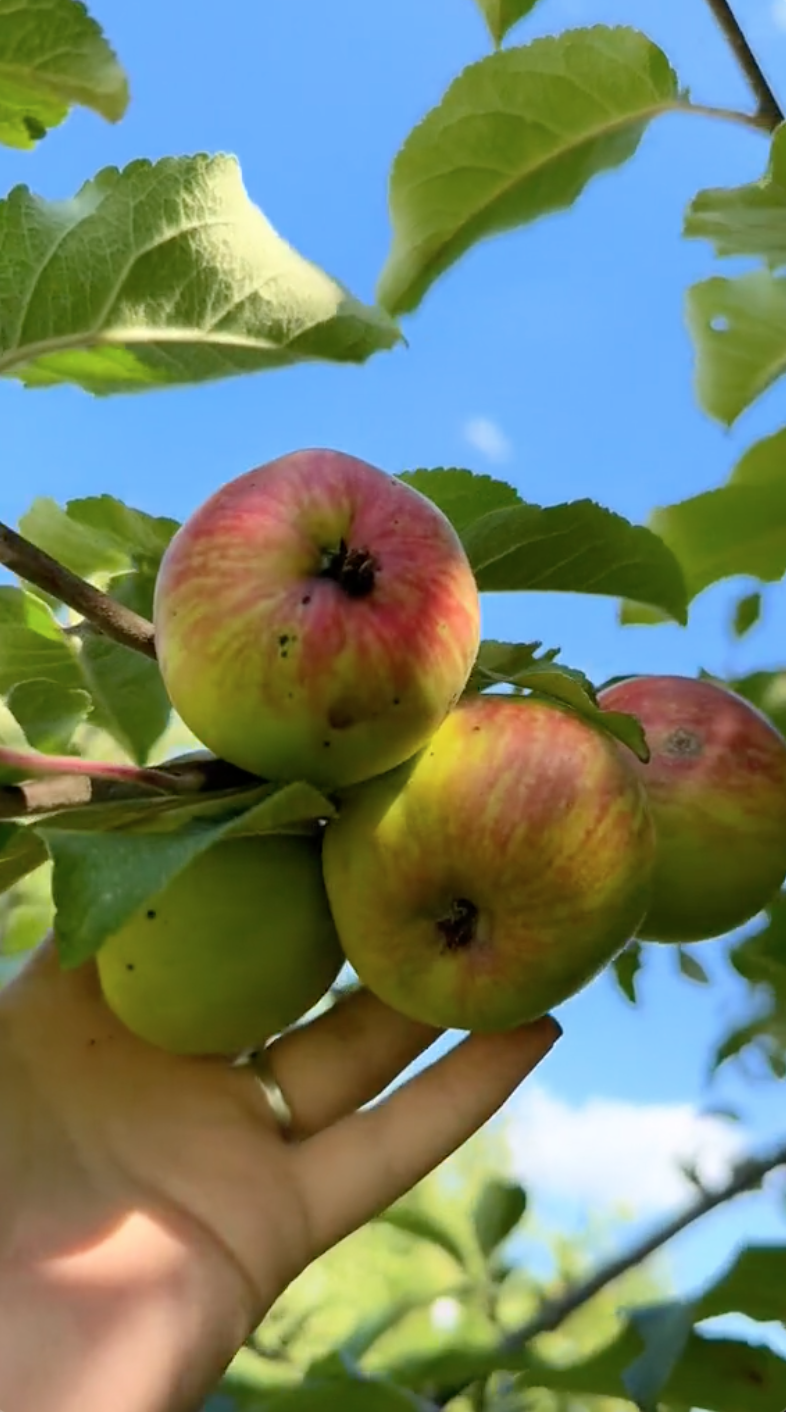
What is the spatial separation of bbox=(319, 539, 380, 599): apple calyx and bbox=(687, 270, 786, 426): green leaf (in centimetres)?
67

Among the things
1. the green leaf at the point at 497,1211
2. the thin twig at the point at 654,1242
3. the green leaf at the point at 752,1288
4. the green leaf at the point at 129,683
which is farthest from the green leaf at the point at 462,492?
the green leaf at the point at 497,1211

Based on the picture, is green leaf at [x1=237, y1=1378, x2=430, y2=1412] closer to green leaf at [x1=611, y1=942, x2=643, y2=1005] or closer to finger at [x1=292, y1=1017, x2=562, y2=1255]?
finger at [x1=292, y1=1017, x2=562, y2=1255]

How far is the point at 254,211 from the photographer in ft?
2.76

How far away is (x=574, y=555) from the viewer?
979mm

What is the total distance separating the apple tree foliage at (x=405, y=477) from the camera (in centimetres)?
80

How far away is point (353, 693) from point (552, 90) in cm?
72

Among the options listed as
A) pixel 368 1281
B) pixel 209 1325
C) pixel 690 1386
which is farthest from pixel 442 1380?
pixel 368 1281

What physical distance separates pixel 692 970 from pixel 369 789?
3.85 feet

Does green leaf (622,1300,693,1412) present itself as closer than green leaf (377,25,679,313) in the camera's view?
Yes

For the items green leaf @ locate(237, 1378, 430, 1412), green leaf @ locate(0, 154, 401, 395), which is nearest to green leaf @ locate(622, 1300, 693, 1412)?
green leaf @ locate(237, 1378, 430, 1412)

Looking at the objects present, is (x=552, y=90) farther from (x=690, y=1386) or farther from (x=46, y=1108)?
(x=690, y=1386)

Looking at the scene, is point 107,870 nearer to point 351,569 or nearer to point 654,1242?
point 351,569

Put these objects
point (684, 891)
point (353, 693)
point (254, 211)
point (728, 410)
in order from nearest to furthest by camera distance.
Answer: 1. point (353, 693)
2. point (254, 211)
3. point (684, 891)
4. point (728, 410)

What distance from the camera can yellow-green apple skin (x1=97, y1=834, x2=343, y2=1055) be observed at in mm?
884
